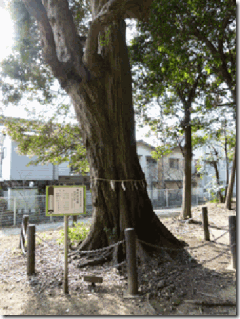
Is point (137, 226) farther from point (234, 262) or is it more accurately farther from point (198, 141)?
point (198, 141)

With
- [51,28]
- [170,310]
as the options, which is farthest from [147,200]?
[51,28]

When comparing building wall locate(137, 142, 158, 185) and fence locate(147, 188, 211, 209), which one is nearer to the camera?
fence locate(147, 188, 211, 209)

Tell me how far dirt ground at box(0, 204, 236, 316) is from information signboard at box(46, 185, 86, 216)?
4.16ft

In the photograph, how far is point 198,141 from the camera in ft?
46.8

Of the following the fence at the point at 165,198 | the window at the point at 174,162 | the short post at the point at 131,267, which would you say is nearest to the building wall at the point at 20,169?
the fence at the point at 165,198

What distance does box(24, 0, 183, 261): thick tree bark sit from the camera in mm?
5039

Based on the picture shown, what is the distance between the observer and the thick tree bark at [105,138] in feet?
16.5

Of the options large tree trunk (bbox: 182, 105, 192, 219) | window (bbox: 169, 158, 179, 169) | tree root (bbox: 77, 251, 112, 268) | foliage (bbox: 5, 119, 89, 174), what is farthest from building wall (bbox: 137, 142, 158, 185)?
tree root (bbox: 77, 251, 112, 268)

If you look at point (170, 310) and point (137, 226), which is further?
point (137, 226)

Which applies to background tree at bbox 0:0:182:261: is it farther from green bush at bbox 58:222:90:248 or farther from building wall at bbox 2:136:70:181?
building wall at bbox 2:136:70:181

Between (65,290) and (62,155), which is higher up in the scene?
(62,155)

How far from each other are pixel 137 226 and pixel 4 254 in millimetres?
3634

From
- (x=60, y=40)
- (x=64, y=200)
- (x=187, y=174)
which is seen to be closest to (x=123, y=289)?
(x=64, y=200)

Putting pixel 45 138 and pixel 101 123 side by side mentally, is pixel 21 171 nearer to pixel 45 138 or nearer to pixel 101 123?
pixel 45 138
